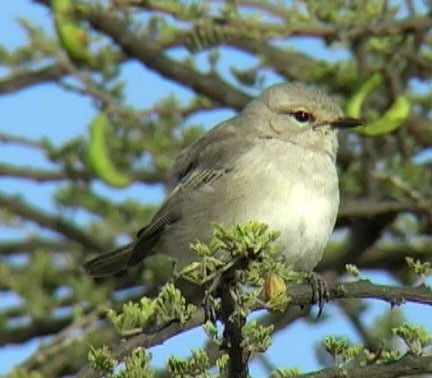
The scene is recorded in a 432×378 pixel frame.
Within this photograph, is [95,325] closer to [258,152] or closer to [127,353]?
[258,152]

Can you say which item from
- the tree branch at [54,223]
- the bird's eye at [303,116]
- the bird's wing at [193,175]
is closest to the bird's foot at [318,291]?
the bird's wing at [193,175]

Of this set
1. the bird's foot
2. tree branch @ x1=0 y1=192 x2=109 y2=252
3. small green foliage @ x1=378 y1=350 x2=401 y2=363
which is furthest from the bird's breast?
small green foliage @ x1=378 y1=350 x2=401 y2=363

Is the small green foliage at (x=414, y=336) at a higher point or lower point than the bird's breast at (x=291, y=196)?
lower

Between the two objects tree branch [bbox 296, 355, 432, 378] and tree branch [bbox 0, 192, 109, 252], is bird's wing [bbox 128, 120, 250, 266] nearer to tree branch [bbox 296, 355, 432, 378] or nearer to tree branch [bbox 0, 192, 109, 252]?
tree branch [bbox 0, 192, 109, 252]

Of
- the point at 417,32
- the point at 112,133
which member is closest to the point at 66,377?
the point at 112,133

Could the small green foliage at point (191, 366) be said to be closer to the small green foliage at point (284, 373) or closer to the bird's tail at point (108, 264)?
the small green foliage at point (284, 373)

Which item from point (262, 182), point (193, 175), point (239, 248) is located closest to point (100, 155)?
point (193, 175)
